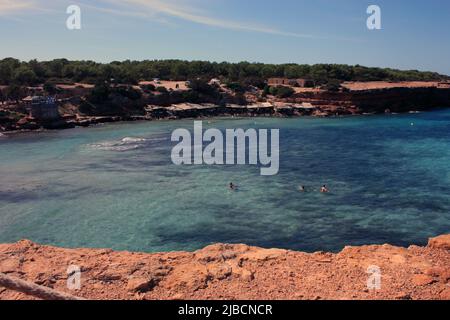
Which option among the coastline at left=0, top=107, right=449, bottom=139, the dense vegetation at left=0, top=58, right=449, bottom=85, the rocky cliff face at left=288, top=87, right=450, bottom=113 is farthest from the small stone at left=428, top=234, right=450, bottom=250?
the dense vegetation at left=0, top=58, right=449, bottom=85

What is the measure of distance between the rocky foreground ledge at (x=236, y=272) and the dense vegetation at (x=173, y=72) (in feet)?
236

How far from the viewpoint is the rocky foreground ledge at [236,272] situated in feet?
34.0

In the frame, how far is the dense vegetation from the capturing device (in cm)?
8087

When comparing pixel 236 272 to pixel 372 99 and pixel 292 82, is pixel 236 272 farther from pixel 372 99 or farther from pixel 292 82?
pixel 292 82

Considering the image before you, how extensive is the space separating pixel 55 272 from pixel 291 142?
42851 mm

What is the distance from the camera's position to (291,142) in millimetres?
51875

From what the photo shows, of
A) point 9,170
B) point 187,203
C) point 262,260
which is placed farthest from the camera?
point 9,170

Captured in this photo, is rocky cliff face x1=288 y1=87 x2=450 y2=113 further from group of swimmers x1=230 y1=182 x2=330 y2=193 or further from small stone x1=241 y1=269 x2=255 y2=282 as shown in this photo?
small stone x1=241 y1=269 x2=255 y2=282

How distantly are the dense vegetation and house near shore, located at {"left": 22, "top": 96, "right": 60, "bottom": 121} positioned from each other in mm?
13637

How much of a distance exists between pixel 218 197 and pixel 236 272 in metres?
17.2

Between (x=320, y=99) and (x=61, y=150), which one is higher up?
(x=320, y=99)

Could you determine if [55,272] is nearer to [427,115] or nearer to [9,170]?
[9,170]

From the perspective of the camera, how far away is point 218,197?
2858cm
